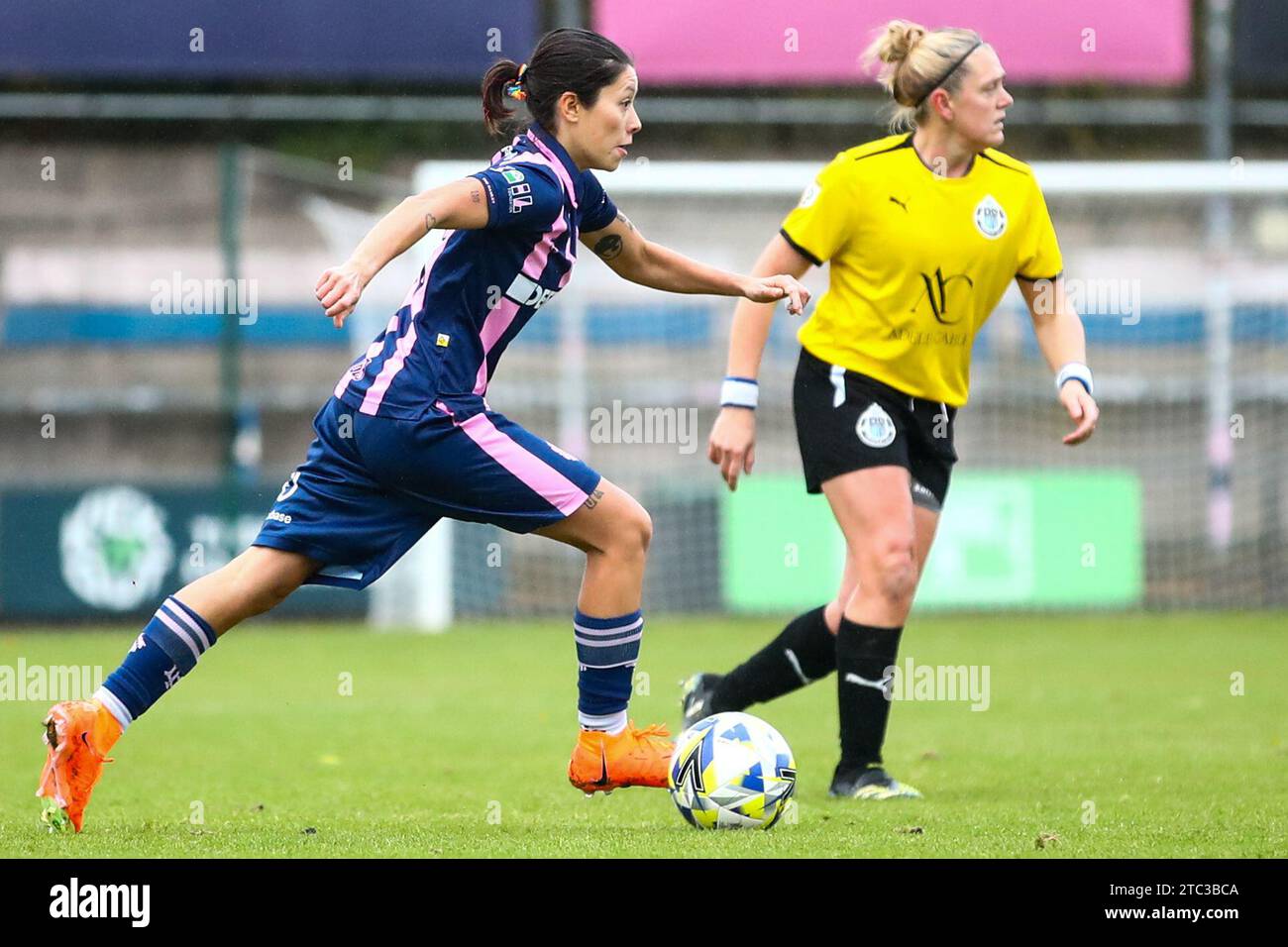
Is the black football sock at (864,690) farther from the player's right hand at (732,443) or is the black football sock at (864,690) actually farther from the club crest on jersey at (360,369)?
the club crest on jersey at (360,369)

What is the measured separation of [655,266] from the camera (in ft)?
17.0

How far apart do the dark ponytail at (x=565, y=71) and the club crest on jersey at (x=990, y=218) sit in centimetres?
125

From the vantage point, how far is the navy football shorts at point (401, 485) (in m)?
4.58

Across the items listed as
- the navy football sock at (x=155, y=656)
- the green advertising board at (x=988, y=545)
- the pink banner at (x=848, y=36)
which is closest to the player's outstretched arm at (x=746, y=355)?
the navy football sock at (x=155, y=656)

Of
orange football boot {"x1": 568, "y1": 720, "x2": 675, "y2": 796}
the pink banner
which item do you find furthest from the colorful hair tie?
the pink banner

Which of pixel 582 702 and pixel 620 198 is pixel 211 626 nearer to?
pixel 582 702

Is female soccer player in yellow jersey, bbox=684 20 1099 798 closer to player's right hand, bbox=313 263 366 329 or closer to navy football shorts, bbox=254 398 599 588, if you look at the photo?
navy football shorts, bbox=254 398 599 588

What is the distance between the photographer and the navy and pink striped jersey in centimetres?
457

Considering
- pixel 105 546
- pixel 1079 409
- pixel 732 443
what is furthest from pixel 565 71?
pixel 105 546

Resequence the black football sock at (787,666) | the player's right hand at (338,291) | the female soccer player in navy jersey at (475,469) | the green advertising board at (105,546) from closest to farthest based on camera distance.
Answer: the player's right hand at (338,291), the female soccer player in navy jersey at (475,469), the black football sock at (787,666), the green advertising board at (105,546)

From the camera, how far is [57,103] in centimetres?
1349

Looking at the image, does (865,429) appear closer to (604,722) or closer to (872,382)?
(872,382)

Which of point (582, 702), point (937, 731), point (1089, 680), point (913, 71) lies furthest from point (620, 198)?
point (582, 702)

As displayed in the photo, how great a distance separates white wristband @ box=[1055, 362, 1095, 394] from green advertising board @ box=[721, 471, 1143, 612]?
696cm
